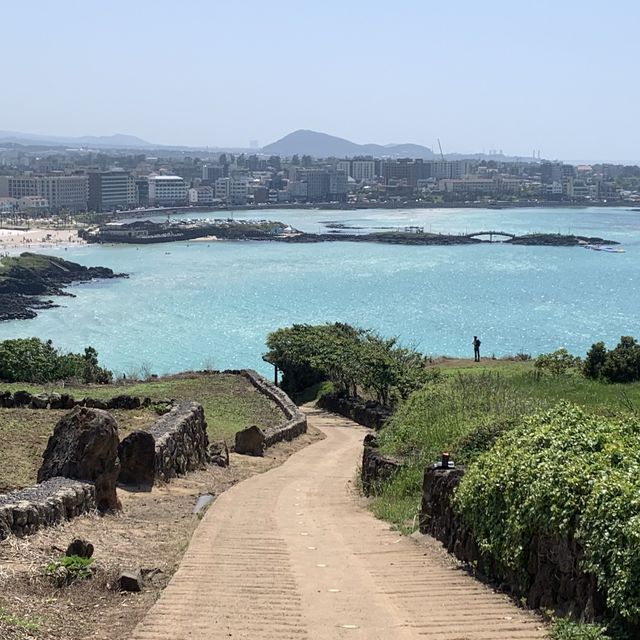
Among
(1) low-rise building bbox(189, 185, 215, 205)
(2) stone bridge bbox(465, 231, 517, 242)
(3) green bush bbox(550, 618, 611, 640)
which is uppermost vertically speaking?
(1) low-rise building bbox(189, 185, 215, 205)

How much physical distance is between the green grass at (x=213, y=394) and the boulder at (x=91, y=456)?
8.15 meters

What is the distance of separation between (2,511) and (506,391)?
853cm

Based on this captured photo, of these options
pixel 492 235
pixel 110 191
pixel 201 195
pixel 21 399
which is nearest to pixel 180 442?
pixel 21 399

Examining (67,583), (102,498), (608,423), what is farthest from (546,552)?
(102,498)

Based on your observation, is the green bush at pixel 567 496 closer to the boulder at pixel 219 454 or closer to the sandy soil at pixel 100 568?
the sandy soil at pixel 100 568

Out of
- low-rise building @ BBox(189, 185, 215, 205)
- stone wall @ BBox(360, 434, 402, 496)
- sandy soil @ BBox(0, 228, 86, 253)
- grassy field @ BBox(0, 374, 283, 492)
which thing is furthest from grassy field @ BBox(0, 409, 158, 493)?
low-rise building @ BBox(189, 185, 215, 205)

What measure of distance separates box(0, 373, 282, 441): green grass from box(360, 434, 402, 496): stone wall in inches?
233

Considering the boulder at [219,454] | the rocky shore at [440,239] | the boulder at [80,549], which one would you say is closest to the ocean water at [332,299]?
the rocky shore at [440,239]

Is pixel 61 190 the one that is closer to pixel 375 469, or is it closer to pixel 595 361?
pixel 595 361

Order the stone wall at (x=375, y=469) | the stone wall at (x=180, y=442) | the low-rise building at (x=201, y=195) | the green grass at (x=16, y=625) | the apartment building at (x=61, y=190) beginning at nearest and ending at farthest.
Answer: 1. the green grass at (x=16, y=625)
2. the stone wall at (x=375, y=469)
3. the stone wall at (x=180, y=442)
4. the apartment building at (x=61, y=190)
5. the low-rise building at (x=201, y=195)

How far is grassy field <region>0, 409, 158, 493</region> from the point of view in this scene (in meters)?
13.3

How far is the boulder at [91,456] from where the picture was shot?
11.9m

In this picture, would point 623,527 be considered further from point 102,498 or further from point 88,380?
point 88,380

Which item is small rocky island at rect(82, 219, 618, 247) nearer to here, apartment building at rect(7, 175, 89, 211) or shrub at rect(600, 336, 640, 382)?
apartment building at rect(7, 175, 89, 211)
